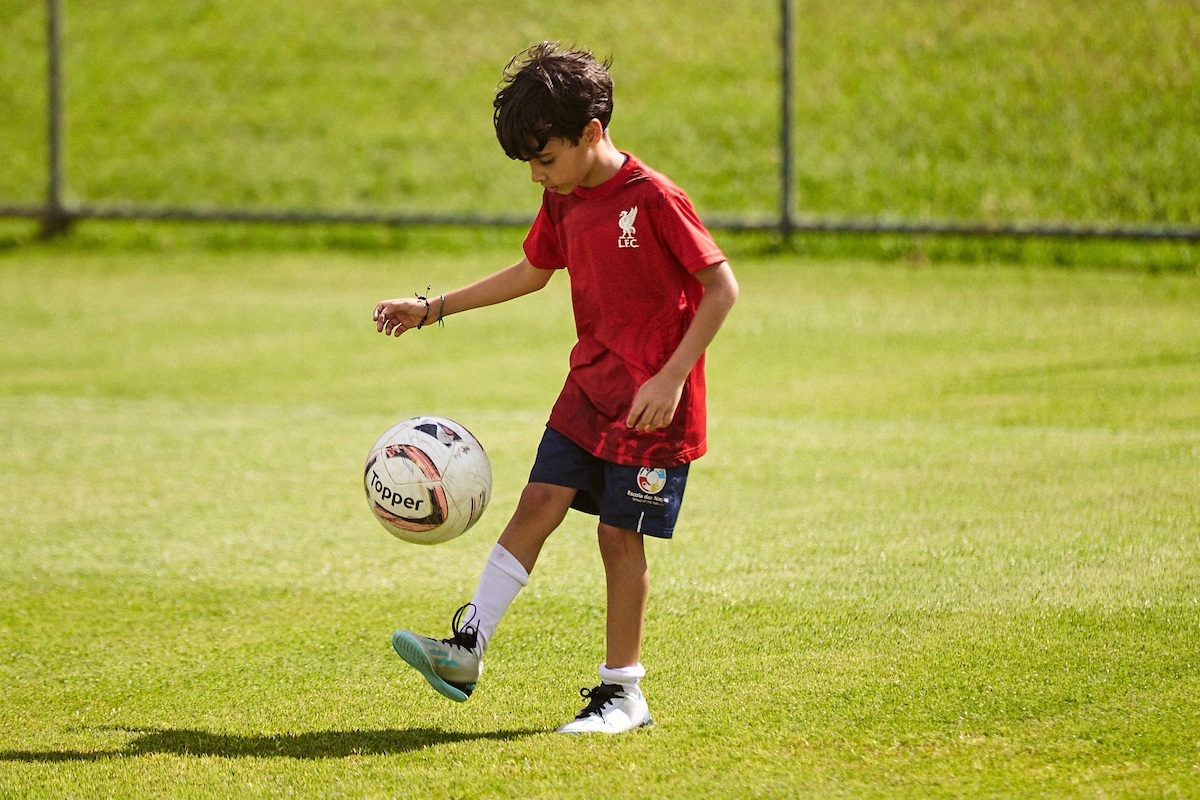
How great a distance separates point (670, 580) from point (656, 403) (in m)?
1.53

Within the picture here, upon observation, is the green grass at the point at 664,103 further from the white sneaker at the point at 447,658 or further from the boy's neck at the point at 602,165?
the white sneaker at the point at 447,658

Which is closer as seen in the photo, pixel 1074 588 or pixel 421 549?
pixel 1074 588

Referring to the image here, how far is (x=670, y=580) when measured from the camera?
15.3 ft

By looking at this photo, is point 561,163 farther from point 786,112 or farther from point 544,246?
point 786,112

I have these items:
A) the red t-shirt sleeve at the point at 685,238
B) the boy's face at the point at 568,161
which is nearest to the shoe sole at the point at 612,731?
the red t-shirt sleeve at the point at 685,238

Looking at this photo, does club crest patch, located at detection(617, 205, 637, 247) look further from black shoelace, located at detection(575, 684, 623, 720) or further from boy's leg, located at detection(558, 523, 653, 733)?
black shoelace, located at detection(575, 684, 623, 720)

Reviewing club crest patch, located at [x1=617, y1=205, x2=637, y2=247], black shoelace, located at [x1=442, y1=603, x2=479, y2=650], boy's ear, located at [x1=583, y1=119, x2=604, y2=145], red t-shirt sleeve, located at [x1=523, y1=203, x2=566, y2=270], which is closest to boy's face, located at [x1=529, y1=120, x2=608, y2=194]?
boy's ear, located at [x1=583, y1=119, x2=604, y2=145]

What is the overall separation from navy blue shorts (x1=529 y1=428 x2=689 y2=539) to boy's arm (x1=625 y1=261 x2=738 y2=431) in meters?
0.16

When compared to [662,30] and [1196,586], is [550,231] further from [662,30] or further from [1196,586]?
[662,30]

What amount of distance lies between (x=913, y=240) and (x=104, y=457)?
7933mm

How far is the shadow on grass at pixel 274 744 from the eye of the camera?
3.21 metres

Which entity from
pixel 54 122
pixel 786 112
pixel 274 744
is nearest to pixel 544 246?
pixel 274 744

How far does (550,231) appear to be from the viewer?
3678 mm

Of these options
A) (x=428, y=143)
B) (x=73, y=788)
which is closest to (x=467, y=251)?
(x=428, y=143)
